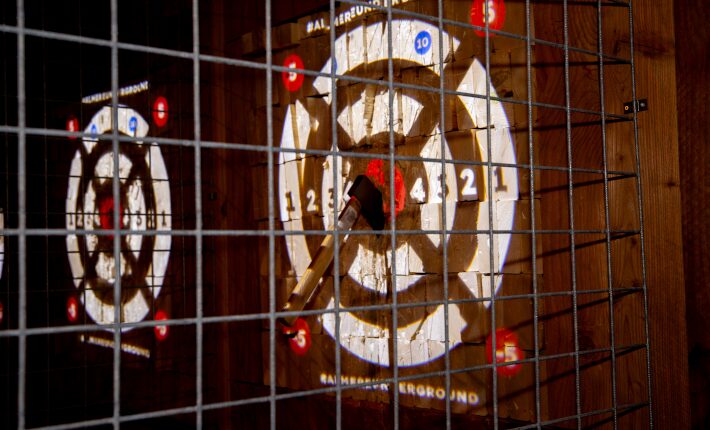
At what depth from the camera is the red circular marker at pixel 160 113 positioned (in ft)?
9.43

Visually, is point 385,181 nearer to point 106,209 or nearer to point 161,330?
point 161,330

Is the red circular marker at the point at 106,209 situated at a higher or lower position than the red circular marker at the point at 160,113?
lower

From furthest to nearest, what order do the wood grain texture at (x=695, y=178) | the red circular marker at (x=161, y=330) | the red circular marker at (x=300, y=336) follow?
the red circular marker at (x=161, y=330) < the red circular marker at (x=300, y=336) < the wood grain texture at (x=695, y=178)

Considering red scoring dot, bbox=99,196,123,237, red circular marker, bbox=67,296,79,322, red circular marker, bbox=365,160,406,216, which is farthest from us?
red circular marker, bbox=67,296,79,322

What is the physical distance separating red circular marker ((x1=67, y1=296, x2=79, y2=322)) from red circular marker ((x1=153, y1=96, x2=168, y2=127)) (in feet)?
3.72

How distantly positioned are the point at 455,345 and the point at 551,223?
1.40 ft

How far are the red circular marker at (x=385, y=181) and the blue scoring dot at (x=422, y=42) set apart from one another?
13.1 inches

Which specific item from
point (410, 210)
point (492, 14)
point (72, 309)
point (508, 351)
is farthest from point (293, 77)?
point (72, 309)

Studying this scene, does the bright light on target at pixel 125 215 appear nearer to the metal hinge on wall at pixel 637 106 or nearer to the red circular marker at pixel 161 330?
the red circular marker at pixel 161 330

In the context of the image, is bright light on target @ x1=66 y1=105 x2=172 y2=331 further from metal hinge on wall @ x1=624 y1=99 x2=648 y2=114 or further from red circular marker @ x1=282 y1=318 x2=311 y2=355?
metal hinge on wall @ x1=624 y1=99 x2=648 y2=114

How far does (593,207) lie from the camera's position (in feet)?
5.16

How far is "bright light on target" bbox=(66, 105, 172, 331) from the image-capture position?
288 cm

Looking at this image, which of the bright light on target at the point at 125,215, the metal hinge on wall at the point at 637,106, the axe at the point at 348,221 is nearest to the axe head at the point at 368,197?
the axe at the point at 348,221

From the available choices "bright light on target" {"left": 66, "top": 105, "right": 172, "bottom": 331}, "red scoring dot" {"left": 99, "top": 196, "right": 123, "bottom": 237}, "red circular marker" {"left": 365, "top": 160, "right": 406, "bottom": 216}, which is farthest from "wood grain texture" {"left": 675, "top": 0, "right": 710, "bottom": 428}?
"red scoring dot" {"left": 99, "top": 196, "right": 123, "bottom": 237}
